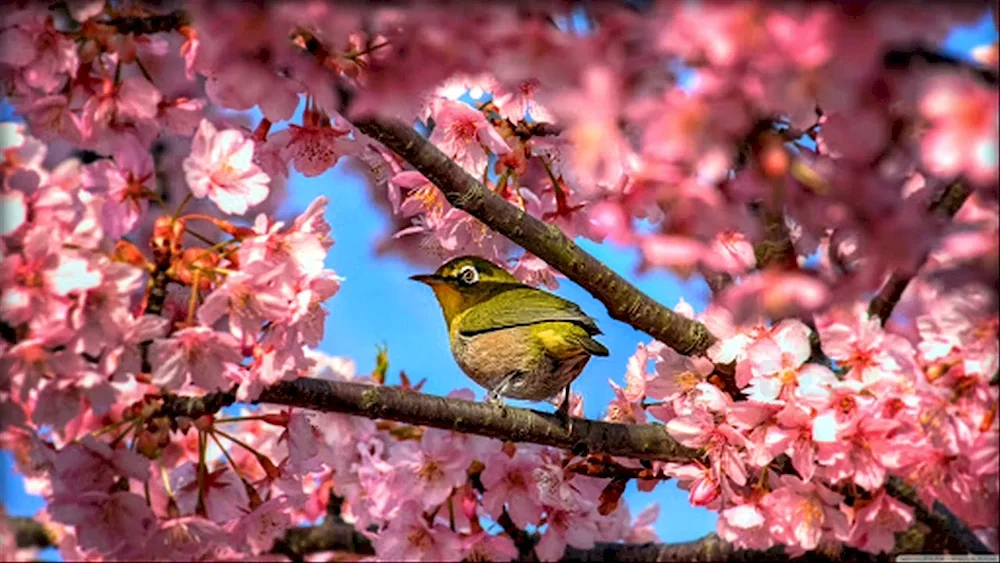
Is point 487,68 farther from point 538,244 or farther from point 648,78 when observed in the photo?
point 538,244

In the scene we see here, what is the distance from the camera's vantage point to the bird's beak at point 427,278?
4.63m

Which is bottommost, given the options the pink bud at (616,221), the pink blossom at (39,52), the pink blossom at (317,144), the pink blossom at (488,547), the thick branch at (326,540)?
the pink bud at (616,221)

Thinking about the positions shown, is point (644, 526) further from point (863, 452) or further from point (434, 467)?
point (863, 452)

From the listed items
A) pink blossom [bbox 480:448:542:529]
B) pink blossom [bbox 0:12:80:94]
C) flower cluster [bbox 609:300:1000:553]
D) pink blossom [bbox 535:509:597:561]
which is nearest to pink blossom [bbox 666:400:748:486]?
flower cluster [bbox 609:300:1000:553]

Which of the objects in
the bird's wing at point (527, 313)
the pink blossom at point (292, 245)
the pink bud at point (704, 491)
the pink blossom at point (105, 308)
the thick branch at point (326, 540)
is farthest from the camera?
the thick branch at point (326, 540)

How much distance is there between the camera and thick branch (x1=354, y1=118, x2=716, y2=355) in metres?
3.30

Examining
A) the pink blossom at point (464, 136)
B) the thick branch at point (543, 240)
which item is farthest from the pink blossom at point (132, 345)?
the pink blossom at point (464, 136)

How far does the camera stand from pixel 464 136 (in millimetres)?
3887

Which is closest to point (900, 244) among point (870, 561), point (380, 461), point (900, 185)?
point (900, 185)

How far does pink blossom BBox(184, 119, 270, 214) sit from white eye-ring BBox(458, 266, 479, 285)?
142 centimetres

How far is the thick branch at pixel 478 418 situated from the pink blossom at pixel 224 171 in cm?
49

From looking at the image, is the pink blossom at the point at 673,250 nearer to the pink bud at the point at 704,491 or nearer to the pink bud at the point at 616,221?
the pink bud at the point at 616,221

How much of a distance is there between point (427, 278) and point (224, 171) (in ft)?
5.30

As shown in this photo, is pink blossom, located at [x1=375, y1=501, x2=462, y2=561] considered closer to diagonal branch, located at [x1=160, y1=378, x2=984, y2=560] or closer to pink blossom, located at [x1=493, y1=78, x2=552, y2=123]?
diagonal branch, located at [x1=160, y1=378, x2=984, y2=560]
